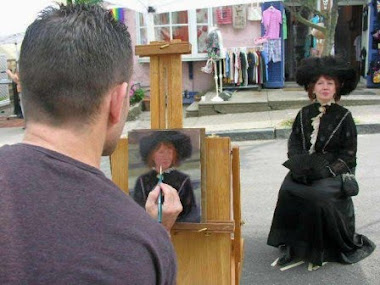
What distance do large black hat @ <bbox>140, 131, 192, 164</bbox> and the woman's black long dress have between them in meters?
1.49

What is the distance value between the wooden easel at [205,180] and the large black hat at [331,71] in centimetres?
138

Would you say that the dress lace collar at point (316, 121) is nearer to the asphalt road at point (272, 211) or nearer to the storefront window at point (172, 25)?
the asphalt road at point (272, 211)

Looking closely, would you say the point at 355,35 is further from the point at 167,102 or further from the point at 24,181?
the point at 24,181

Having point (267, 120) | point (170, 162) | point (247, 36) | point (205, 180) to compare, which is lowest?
point (267, 120)

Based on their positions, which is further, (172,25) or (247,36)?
(172,25)

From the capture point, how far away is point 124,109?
3.96ft

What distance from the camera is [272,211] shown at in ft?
16.3

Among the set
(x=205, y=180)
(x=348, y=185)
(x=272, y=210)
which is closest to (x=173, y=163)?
(x=205, y=180)

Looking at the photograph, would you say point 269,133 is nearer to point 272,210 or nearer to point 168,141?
point 272,210

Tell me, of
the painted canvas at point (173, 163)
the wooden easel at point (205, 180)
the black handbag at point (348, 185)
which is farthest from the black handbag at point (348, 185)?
the painted canvas at point (173, 163)

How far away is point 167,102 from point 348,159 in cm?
166

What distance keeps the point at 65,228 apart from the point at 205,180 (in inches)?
62.6

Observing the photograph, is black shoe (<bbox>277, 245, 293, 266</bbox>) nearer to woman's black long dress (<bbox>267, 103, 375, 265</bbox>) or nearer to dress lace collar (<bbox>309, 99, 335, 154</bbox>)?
woman's black long dress (<bbox>267, 103, 375, 265</bbox>)

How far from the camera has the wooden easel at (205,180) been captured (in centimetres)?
252
